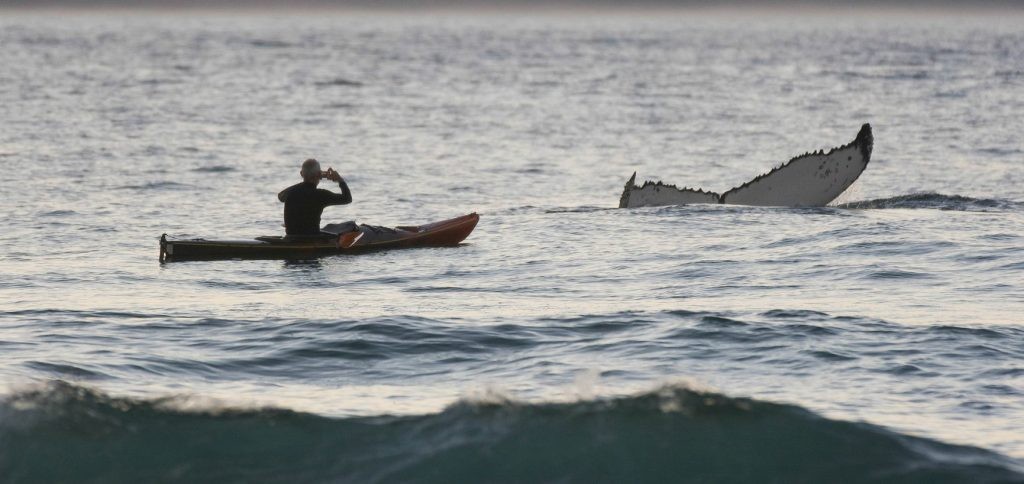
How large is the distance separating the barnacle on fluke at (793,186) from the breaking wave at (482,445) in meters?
14.8

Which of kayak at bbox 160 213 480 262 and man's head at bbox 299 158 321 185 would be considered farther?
man's head at bbox 299 158 321 185

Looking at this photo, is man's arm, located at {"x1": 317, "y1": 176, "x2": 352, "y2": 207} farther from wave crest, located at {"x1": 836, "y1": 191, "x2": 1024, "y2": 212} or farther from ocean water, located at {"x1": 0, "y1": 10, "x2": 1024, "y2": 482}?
wave crest, located at {"x1": 836, "y1": 191, "x2": 1024, "y2": 212}

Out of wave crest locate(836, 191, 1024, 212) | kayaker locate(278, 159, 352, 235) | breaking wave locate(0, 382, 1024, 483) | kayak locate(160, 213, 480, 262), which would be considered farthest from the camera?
wave crest locate(836, 191, 1024, 212)

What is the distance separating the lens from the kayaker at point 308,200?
18547 mm

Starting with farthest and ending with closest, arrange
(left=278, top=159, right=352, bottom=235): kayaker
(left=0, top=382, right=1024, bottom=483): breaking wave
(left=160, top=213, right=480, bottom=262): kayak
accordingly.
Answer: (left=278, top=159, right=352, bottom=235): kayaker, (left=160, top=213, right=480, bottom=262): kayak, (left=0, top=382, right=1024, bottom=483): breaking wave

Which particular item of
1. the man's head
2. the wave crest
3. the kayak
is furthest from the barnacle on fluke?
the man's head

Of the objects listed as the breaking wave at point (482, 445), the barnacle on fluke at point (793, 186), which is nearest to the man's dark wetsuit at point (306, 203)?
the barnacle on fluke at point (793, 186)

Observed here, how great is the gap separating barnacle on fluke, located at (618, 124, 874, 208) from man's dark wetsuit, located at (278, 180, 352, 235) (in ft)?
23.9

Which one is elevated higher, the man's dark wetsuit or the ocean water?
the man's dark wetsuit

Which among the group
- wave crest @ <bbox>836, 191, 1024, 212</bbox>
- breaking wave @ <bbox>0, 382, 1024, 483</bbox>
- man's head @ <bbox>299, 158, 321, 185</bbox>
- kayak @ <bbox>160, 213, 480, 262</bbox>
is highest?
man's head @ <bbox>299, 158, 321, 185</bbox>

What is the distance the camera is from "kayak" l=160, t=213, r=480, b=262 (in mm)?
18234

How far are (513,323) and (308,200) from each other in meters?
5.76

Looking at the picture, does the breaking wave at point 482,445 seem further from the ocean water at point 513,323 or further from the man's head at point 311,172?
the man's head at point 311,172

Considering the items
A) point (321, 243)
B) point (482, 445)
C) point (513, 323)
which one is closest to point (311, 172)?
point (321, 243)
